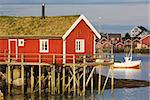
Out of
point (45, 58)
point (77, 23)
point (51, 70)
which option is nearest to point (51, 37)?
point (45, 58)

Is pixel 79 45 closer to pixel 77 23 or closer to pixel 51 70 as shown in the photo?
pixel 77 23

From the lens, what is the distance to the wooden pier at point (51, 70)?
40000mm

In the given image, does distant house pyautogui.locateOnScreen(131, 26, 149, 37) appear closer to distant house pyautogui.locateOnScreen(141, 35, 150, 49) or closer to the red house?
distant house pyautogui.locateOnScreen(141, 35, 150, 49)

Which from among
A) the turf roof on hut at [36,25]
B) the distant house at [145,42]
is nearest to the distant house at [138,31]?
the distant house at [145,42]

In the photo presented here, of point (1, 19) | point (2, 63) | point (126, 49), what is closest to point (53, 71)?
point (2, 63)

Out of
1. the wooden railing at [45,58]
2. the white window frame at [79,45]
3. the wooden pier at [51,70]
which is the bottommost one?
the wooden pier at [51,70]

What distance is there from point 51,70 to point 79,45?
3.24 metres

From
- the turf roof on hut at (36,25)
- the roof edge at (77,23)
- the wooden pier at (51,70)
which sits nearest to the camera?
the wooden pier at (51,70)

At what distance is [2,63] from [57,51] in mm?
4559

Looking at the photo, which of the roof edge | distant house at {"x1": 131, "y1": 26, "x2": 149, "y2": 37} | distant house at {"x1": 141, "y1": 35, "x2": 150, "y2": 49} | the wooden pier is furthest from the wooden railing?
distant house at {"x1": 131, "y1": 26, "x2": 149, "y2": 37}

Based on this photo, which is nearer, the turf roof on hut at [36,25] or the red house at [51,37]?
the red house at [51,37]

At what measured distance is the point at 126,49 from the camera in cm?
16425

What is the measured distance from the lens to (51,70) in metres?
41.7

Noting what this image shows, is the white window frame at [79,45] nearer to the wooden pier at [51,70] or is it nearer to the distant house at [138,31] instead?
the wooden pier at [51,70]
